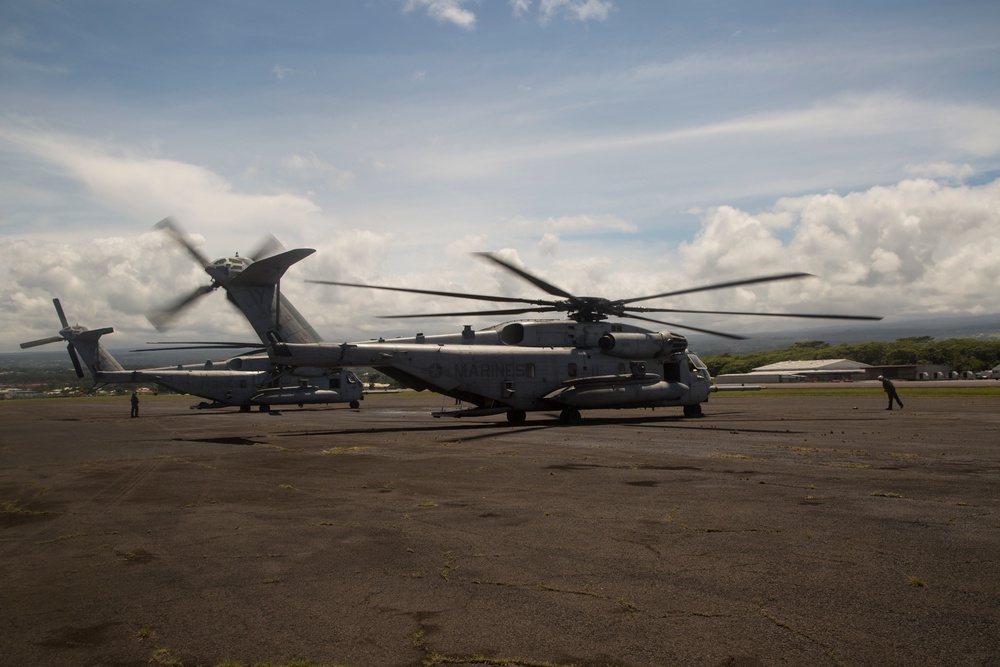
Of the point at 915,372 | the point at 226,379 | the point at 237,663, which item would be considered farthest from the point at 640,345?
the point at 915,372

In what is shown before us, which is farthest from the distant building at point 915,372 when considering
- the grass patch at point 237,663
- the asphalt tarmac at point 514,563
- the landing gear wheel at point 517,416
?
the grass patch at point 237,663

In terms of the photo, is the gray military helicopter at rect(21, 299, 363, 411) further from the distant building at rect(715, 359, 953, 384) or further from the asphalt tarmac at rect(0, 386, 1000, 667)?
the distant building at rect(715, 359, 953, 384)

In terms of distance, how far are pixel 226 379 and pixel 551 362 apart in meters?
28.5

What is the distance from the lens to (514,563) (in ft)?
22.9

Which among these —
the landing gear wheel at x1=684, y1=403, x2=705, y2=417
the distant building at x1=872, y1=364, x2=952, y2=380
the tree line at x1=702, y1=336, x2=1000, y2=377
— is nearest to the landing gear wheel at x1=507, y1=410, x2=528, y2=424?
the landing gear wheel at x1=684, y1=403, x2=705, y2=417

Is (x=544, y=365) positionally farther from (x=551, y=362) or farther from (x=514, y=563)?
(x=514, y=563)

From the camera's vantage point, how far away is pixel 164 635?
5168 mm

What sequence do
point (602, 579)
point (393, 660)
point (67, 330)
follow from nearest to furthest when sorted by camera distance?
1. point (393, 660)
2. point (602, 579)
3. point (67, 330)

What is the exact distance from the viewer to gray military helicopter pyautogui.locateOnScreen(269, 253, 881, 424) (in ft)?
85.3

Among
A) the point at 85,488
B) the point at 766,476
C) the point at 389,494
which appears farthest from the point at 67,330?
the point at 766,476

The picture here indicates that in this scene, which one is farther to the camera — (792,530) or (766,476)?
(766,476)

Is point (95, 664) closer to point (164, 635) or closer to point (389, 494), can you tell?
point (164, 635)

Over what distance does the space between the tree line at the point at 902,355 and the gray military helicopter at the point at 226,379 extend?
125m

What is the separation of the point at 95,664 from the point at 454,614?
2.44 meters
